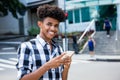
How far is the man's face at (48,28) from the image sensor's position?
3281 millimetres

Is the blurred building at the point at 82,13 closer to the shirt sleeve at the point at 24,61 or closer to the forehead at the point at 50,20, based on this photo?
the forehead at the point at 50,20

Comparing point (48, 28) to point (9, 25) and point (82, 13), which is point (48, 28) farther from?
point (9, 25)

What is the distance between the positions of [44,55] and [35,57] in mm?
79

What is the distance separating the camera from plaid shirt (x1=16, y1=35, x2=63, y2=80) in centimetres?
316

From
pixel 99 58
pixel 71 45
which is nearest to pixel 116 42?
pixel 71 45

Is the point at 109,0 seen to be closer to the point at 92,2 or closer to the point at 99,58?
the point at 92,2

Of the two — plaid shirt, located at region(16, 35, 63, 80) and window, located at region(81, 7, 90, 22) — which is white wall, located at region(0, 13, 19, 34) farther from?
plaid shirt, located at region(16, 35, 63, 80)

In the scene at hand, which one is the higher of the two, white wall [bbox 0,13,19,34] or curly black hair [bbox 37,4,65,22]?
curly black hair [bbox 37,4,65,22]

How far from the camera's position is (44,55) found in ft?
10.6

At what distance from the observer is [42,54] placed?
3.22 m

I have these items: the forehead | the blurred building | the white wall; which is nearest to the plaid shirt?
the forehead

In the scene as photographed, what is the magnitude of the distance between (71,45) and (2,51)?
5.01 metres

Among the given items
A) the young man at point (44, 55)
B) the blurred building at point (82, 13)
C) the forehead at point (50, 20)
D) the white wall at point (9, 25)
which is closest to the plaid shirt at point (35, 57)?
the young man at point (44, 55)

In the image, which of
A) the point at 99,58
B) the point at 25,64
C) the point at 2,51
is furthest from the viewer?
the point at 2,51
